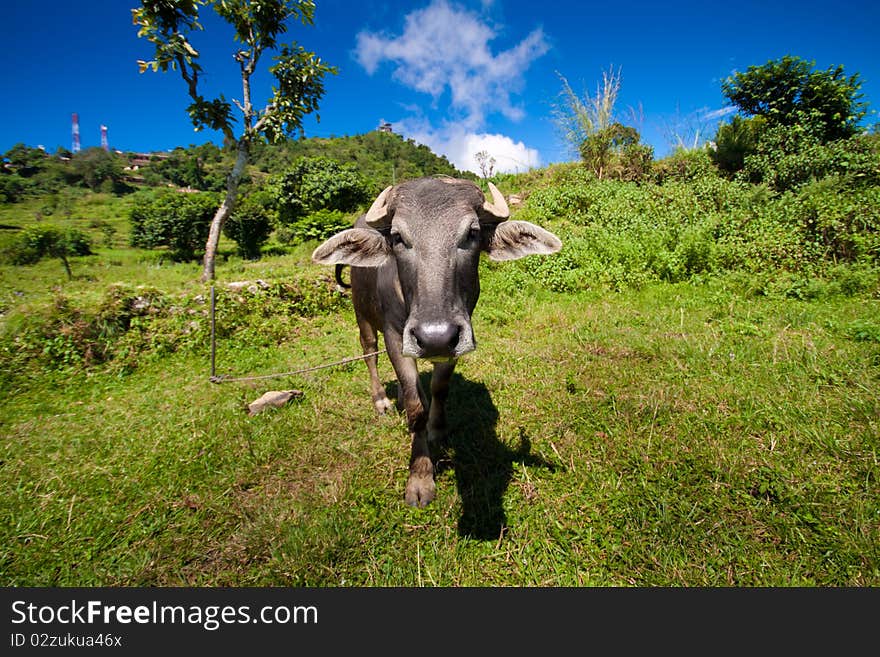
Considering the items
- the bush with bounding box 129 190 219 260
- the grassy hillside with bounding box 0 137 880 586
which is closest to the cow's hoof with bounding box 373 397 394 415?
the grassy hillside with bounding box 0 137 880 586

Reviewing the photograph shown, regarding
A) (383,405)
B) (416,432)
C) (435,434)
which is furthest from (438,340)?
(383,405)

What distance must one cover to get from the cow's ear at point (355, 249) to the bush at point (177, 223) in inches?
877

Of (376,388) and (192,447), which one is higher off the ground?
(376,388)

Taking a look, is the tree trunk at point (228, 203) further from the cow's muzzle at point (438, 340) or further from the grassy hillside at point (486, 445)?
the cow's muzzle at point (438, 340)

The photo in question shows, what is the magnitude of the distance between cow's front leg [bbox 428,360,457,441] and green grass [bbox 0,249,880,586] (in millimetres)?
201

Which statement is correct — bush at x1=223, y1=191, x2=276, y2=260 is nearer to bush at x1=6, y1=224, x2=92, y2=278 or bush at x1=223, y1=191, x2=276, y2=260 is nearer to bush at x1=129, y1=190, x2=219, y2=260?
bush at x1=129, y1=190, x2=219, y2=260

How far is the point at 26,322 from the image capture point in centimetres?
508

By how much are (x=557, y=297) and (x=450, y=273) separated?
6.18 metres

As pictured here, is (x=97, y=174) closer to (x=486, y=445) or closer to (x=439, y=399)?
(x=439, y=399)

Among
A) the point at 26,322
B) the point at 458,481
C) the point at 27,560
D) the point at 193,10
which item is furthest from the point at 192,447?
the point at 193,10

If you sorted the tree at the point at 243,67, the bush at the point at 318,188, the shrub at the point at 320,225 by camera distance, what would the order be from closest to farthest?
the tree at the point at 243,67
the shrub at the point at 320,225
the bush at the point at 318,188

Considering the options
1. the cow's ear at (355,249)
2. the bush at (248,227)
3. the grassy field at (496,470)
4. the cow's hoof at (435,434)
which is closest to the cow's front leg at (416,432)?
the grassy field at (496,470)

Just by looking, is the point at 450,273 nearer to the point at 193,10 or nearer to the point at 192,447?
the point at 192,447

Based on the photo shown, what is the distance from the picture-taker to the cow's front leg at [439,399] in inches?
124
